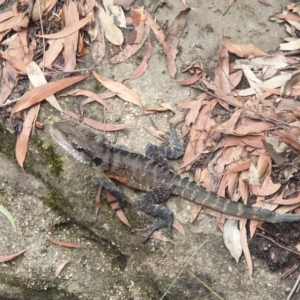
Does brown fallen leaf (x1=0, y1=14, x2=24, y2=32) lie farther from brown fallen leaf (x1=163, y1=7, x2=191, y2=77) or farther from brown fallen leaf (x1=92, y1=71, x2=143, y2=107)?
brown fallen leaf (x1=163, y1=7, x2=191, y2=77)

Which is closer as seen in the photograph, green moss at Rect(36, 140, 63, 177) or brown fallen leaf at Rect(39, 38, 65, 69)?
green moss at Rect(36, 140, 63, 177)

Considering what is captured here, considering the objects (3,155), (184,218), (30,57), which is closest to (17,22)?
(30,57)

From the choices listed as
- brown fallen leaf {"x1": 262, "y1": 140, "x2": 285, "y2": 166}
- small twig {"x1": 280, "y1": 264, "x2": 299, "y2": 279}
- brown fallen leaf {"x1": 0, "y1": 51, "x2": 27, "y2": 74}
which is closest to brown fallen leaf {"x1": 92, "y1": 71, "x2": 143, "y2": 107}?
brown fallen leaf {"x1": 0, "y1": 51, "x2": 27, "y2": 74}

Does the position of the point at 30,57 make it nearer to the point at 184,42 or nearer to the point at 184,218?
the point at 184,42

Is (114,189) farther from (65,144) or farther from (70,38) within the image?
(70,38)

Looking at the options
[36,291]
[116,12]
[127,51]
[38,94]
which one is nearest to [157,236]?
[36,291]

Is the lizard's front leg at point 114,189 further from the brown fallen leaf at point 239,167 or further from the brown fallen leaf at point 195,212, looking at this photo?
the brown fallen leaf at point 239,167

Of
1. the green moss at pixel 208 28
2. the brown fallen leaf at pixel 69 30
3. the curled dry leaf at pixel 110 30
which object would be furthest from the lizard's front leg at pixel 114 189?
the green moss at pixel 208 28
